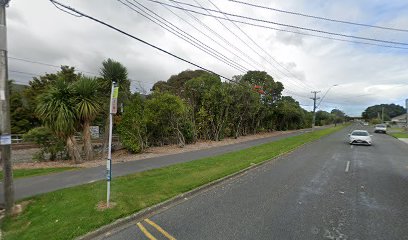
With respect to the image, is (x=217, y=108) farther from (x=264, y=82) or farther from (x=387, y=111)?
(x=387, y=111)

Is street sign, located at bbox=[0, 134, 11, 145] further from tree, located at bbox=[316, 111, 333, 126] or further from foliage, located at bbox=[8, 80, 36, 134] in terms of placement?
tree, located at bbox=[316, 111, 333, 126]

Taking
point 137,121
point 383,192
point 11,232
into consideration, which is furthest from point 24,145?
point 383,192

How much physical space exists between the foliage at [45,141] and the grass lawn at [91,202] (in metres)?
6.61

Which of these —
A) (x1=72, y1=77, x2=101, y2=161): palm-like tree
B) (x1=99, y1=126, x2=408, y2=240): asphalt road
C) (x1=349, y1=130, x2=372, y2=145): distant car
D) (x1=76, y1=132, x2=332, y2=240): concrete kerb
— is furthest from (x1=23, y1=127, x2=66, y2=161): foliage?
(x1=349, y1=130, x2=372, y2=145): distant car

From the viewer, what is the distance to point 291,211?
5590mm

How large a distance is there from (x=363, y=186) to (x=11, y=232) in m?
9.40

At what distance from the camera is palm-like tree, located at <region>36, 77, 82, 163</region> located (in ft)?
36.1

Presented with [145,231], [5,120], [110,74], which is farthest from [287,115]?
[5,120]

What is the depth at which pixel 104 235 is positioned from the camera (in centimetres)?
459

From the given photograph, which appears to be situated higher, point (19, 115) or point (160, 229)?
point (19, 115)

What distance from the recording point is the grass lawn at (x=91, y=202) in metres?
4.63

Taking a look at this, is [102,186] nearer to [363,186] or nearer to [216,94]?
[363,186]

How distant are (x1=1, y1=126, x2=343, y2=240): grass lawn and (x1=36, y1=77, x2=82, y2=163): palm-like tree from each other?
472 centimetres

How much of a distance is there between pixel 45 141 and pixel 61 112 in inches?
121
